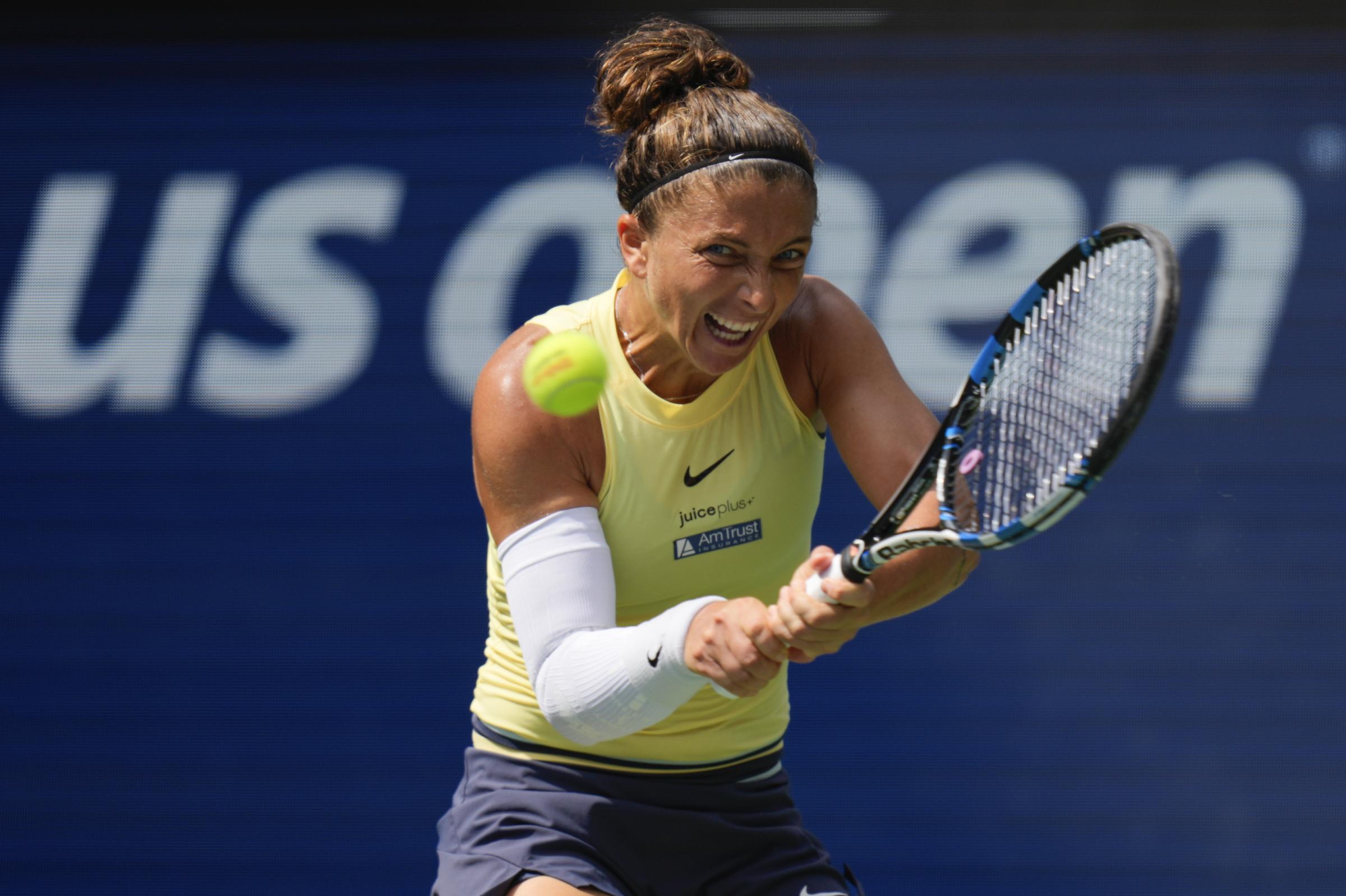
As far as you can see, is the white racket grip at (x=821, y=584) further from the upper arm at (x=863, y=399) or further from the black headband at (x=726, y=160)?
the black headband at (x=726, y=160)

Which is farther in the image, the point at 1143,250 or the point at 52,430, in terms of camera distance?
the point at 52,430

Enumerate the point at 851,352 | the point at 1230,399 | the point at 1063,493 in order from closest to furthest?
the point at 1063,493 → the point at 851,352 → the point at 1230,399

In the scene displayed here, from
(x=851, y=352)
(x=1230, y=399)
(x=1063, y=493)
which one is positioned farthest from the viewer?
(x=1230, y=399)

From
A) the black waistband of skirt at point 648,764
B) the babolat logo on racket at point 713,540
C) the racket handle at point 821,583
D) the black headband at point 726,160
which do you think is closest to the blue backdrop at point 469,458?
the black waistband of skirt at point 648,764

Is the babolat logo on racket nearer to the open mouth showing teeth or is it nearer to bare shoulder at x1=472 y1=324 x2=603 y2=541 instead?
bare shoulder at x1=472 y1=324 x2=603 y2=541

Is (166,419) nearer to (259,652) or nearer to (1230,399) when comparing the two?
(259,652)

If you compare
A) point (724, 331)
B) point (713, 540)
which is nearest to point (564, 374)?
point (724, 331)

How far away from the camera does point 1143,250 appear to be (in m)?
1.74

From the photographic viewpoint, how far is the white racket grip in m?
1.81

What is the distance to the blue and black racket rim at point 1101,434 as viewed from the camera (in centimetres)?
151

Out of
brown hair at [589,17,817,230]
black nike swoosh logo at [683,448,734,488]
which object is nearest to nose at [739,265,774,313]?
brown hair at [589,17,817,230]

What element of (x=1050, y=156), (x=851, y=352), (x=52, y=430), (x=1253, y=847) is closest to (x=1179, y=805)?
(x=1253, y=847)

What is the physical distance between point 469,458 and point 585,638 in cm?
227

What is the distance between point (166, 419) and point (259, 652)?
0.77 m
